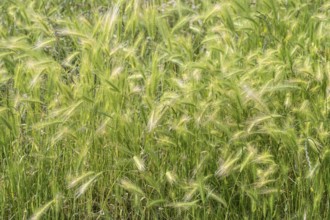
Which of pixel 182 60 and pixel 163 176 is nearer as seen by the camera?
pixel 163 176

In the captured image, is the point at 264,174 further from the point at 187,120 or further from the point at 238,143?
the point at 187,120

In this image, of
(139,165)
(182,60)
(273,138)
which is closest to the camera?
(139,165)

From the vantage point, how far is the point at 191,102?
2943mm

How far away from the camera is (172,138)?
119 inches

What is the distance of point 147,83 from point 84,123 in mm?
277

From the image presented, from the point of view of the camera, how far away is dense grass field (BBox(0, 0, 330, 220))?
114 inches

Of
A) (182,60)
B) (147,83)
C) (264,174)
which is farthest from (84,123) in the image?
(264,174)

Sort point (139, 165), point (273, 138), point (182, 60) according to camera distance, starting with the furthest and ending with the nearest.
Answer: point (182, 60) < point (273, 138) < point (139, 165)

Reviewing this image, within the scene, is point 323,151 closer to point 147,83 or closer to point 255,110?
point 255,110

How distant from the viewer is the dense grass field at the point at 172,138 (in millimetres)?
2906

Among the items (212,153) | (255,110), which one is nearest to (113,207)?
(212,153)

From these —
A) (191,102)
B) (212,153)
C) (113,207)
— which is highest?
(191,102)

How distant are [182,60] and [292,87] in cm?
49

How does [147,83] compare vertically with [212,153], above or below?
above
